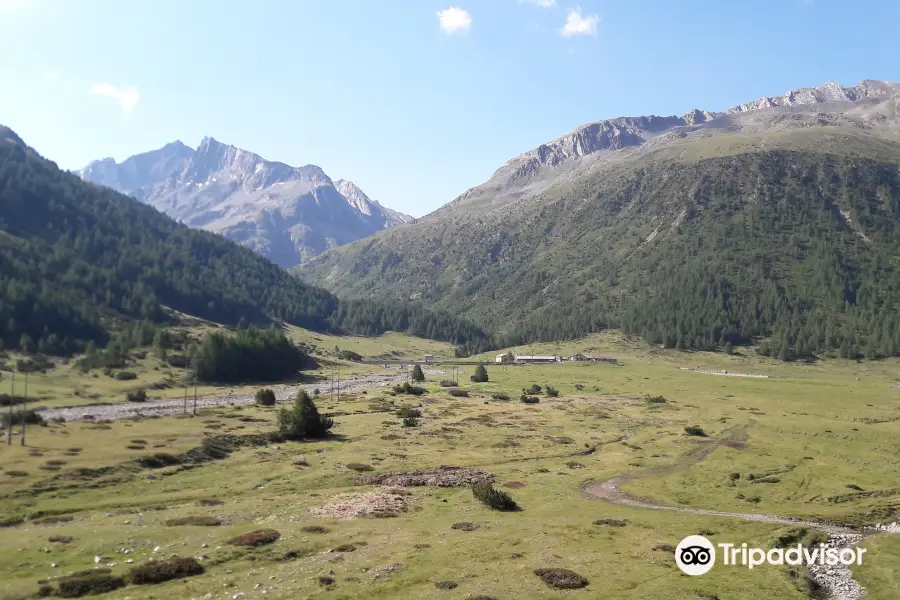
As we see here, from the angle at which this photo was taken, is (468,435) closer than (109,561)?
No

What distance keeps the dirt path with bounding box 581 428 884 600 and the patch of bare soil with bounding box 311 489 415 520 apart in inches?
706

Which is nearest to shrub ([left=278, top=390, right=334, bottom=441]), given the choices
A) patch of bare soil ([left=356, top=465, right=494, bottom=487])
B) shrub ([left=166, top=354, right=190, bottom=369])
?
patch of bare soil ([left=356, top=465, right=494, bottom=487])

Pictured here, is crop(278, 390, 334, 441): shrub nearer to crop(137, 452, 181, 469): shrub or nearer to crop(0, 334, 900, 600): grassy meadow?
crop(0, 334, 900, 600): grassy meadow

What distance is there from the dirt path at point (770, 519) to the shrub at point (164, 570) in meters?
34.3

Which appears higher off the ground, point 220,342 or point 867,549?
point 220,342

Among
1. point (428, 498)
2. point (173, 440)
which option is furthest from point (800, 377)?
point (173, 440)

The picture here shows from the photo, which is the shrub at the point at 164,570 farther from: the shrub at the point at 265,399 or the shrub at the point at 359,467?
the shrub at the point at 265,399

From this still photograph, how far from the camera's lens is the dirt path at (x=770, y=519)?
30.7 m

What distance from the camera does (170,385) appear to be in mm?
144875

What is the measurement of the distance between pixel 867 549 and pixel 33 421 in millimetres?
96220

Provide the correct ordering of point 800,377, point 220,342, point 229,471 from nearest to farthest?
point 229,471 → point 220,342 → point 800,377

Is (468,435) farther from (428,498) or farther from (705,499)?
(705,499)

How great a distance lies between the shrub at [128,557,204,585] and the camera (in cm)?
2828

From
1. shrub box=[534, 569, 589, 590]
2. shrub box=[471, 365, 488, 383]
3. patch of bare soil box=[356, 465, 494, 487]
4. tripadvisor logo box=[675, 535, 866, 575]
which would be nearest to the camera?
shrub box=[534, 569, 589, 590]
